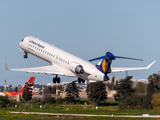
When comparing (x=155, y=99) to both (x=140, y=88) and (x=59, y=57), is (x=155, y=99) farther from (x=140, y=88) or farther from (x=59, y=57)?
(x=59, y=57)

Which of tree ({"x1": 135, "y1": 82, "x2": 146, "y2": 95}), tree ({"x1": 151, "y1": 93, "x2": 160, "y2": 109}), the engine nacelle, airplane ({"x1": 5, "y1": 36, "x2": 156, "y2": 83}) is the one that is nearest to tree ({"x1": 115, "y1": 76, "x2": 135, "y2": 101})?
tree ({"x1": 135, "y1": 82, "x2": 146, "y2": 95})

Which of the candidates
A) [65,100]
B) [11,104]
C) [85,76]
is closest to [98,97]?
[65,100]

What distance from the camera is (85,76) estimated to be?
1789 inches

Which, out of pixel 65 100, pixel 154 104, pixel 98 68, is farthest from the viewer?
pixel 65 100

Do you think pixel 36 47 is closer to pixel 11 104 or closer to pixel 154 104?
pixel 11 104

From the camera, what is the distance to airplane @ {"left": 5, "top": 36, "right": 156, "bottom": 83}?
43812 millimetres

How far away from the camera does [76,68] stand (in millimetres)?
44594

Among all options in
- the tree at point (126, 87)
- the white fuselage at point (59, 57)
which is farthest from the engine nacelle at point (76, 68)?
the tree at point (126, 87)

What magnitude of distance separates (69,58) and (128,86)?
9542 millimetres

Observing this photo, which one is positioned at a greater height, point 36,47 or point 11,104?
point 36,47

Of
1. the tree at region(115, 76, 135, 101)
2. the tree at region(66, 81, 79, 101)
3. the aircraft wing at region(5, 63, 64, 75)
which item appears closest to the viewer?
the tree at region(115, 76, 135, 101)

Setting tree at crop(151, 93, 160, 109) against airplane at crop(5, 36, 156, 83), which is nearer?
airplane at crop(5, 36, 156, 83)

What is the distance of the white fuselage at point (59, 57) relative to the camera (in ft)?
146

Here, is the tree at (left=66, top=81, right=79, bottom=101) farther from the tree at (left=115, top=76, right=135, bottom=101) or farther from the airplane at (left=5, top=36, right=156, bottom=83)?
the tree at (left=115, top=76, right=135, bottom=101)
